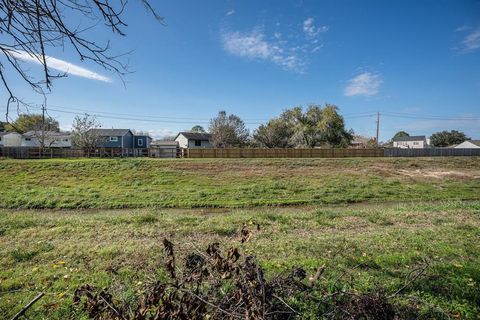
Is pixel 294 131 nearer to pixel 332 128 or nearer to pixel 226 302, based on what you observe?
pixel 332 128

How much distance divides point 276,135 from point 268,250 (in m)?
48.8

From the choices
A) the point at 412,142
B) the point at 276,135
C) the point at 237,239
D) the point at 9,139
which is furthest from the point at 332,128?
Result: the point at 9,139

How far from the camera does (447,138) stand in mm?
83625

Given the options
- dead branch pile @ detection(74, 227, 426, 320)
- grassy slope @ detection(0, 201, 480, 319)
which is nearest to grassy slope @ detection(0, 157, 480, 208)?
grassy slope @ detection(0, 201, 480, 319)

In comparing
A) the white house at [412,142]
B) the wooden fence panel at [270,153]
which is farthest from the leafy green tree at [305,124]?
the white house at [412,142]

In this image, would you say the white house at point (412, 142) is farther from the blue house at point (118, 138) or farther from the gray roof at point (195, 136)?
the blue house at point (118, 138)

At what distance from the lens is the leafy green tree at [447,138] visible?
81375mm

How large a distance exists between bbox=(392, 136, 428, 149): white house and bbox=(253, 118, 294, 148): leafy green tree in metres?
50.2

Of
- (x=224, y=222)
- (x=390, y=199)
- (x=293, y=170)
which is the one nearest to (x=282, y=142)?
(x=293, y=170)

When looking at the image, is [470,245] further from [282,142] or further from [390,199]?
[282,142]

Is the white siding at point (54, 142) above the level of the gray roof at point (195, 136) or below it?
below

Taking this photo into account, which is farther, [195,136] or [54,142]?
[195,136]

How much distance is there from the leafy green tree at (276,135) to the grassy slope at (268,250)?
45.0 metres

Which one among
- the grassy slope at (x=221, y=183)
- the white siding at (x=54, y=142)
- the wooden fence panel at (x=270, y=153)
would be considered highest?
the white siding at (x=54, y=142)
